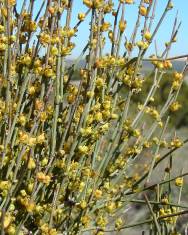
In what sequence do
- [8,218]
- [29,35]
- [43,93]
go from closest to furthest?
[8,218] < [43,93] < [29,35]

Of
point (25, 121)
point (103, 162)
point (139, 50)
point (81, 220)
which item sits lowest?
point (81, 220)

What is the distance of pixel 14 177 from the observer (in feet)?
5.32

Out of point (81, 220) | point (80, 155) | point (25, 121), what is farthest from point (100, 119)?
point (81, 220)

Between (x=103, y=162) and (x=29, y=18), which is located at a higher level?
(x=29, y=18)

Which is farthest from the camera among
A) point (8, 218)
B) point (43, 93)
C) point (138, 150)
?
point (138, 150)

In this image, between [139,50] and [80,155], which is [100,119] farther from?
[139,50]

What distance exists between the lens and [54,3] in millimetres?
1750

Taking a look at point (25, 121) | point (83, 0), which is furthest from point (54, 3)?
point (25, 121)

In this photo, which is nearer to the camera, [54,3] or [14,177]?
[14,177]

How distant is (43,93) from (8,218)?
45 centimetres

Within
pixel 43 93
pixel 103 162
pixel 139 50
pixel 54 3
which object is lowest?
pixel 103 162

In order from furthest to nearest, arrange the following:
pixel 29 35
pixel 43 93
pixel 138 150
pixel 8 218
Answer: pixel 138 150, pixel 29 35, pixel 43 93, pixel 8 218

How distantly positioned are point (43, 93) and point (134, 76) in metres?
0.36

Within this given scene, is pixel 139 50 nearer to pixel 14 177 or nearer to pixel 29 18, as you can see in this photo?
pixel 29 18
